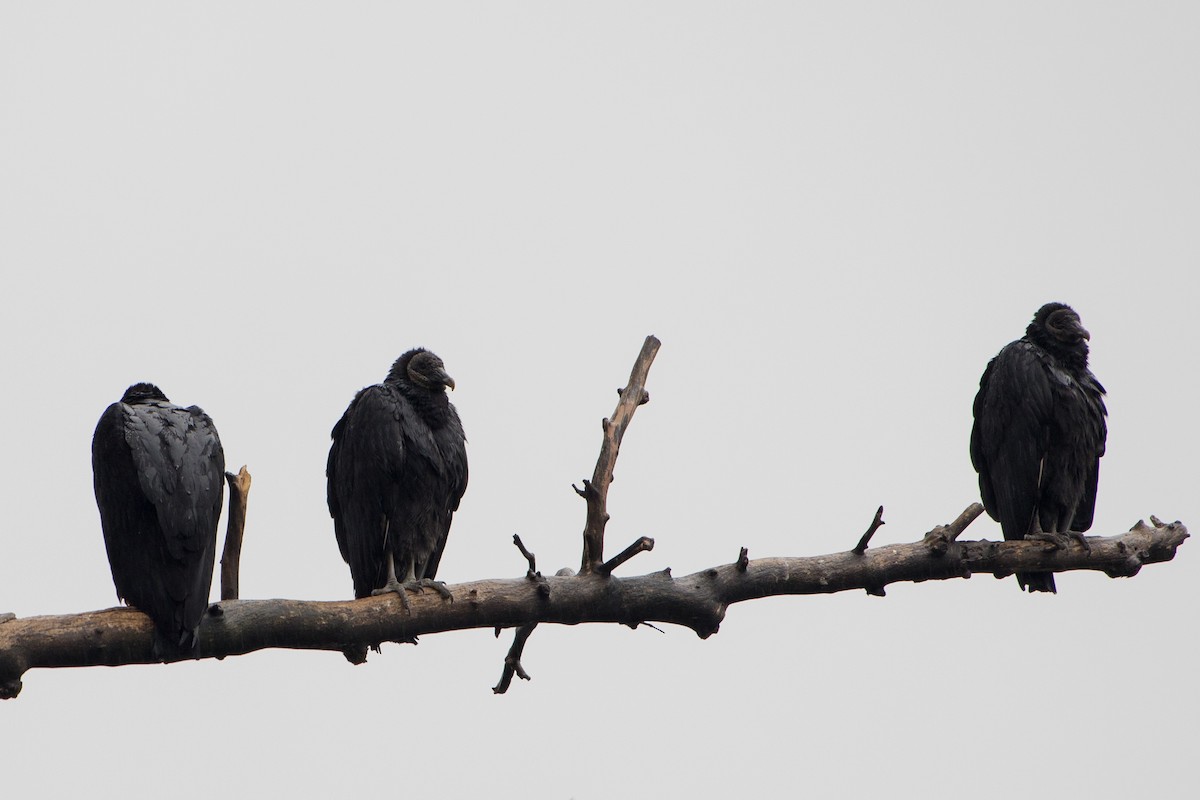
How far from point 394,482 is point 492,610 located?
1302 mm

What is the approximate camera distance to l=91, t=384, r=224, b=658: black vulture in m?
4.41

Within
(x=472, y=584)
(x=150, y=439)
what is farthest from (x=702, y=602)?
(x=150, y=439)

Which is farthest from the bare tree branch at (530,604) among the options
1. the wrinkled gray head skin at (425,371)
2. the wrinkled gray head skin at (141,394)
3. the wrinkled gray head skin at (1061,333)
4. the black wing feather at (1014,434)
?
the wrinkled gray head skin at (1061,333)

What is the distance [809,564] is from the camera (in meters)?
4.95

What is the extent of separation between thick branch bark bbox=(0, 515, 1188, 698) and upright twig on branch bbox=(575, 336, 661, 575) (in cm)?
11

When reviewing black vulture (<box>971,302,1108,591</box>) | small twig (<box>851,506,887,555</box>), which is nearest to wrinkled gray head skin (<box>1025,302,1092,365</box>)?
black vulture (<box>971,302,1108,591</box>)

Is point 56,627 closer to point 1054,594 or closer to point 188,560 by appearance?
point 188,560

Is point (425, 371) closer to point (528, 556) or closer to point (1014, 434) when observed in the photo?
point (528, 556)

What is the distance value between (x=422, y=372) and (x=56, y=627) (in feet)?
7.55

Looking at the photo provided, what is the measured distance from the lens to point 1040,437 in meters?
6.35

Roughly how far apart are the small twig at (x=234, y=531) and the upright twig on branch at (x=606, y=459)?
1.24 m

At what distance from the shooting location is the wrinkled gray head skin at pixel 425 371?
6074 mm

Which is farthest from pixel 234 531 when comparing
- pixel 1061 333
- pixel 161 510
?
pixel 1061 333

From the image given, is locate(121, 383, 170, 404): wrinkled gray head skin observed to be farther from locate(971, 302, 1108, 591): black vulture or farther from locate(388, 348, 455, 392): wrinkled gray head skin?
locate(971, 302, 1108, 591): black vulture
